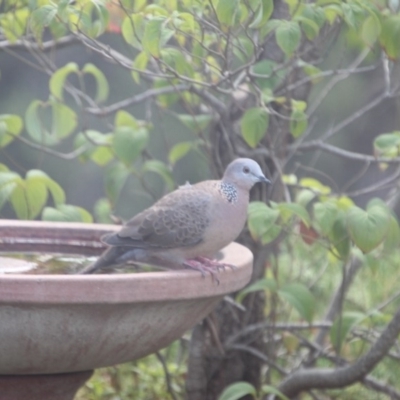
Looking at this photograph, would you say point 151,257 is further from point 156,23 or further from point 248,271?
point 156,23

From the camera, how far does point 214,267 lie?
236 cm

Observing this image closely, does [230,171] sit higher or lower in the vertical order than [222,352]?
higher

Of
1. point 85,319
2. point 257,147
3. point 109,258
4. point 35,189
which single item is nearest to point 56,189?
point 35,189

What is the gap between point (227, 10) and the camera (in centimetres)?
235

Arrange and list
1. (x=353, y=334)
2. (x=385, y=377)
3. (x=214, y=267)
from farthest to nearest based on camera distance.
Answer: (x=385, y=377), (x=353, y=334), (x=214, y=267)

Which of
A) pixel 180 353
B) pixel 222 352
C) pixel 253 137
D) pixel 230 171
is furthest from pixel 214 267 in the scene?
pixel 180 353

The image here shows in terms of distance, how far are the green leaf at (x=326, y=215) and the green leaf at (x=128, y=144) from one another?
2.39 feet

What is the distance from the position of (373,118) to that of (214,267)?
473 cm

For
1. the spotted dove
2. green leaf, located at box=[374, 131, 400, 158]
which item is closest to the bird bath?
the spotted dove

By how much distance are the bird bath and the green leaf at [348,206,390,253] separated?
335 mm

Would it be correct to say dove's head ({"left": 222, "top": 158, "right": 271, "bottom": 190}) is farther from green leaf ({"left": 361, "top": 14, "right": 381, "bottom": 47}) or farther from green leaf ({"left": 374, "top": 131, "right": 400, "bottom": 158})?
green leaf ({"left": 361, "top": 14, "right": 381, "bottom": 47})

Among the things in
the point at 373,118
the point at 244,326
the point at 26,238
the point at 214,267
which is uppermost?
the point at 214,267

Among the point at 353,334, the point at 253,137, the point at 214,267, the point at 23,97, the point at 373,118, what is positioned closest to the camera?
the point at 214,267

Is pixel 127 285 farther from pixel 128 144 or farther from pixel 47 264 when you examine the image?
pixel 128 144
